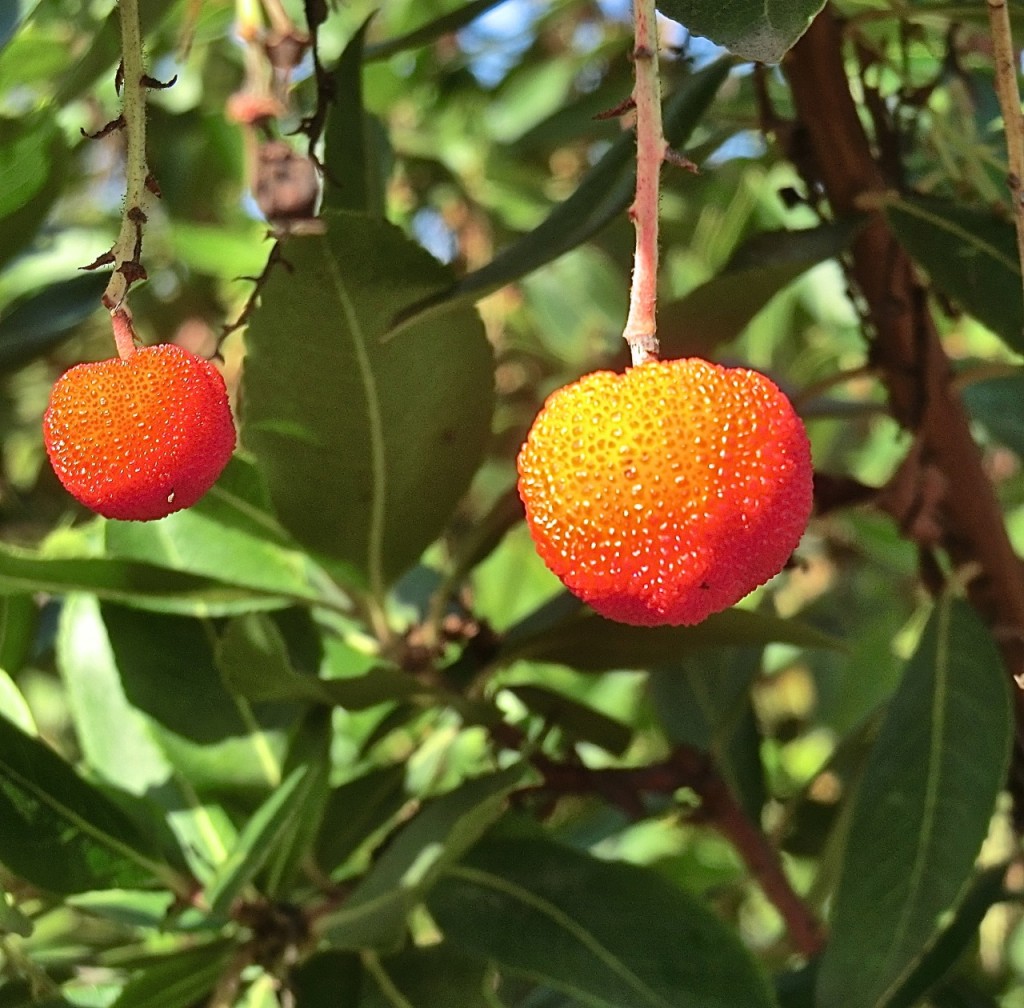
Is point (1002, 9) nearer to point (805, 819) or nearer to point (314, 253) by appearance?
point (314, 253)

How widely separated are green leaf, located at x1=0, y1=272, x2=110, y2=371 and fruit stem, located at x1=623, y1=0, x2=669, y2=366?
1.83 feet

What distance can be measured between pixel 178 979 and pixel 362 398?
400 millimetres

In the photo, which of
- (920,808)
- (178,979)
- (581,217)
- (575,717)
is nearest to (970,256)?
(581,217)

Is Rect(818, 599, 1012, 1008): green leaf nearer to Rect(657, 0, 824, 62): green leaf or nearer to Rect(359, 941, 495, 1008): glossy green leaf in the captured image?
Rect(359, 941, 495, 1008): glossy green leaf

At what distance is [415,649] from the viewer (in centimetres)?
103

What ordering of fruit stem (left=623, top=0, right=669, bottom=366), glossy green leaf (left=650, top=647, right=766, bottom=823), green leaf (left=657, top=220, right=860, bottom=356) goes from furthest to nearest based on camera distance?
1. glossy green leaf (left=650, top=647, right=766, bottom=823)
2. green leaf (left=657, top=220, right=860, bottom=356)
3. fruit stem (left=623, top=0, right=669, bottom=366)

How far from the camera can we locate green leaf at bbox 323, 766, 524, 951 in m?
0.78

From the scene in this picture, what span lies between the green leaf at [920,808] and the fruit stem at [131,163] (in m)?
0.59

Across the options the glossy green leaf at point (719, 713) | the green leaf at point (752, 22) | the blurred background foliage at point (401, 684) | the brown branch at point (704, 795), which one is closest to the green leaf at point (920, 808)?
the blurred background foliage at point (401, 684)

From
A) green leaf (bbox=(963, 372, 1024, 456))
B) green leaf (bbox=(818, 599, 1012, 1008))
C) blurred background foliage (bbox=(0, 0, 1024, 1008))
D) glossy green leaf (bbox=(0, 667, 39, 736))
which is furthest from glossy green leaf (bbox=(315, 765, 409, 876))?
green leaf (bbox=(963, 372, 1024, 456))

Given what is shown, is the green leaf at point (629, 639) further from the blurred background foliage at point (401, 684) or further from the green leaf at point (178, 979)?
the green leaf at point (178, 979)

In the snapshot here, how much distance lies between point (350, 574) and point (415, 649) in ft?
0.35

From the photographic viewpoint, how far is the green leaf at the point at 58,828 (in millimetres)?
852

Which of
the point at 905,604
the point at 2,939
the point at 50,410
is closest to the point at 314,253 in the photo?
the point at 50,410
